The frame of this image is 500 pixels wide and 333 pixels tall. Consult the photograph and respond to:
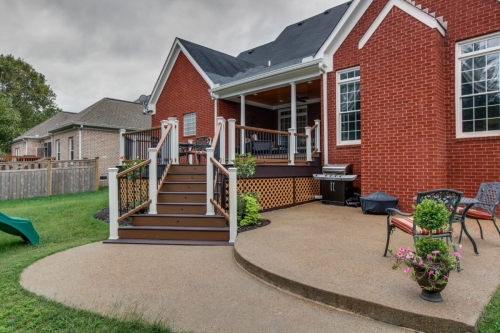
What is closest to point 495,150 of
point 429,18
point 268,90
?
point 429,18

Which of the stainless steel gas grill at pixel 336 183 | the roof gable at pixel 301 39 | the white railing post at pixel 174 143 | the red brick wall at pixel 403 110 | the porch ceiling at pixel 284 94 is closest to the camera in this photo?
the red brick wall at pixel 403 110

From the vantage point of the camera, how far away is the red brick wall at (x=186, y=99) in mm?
12750

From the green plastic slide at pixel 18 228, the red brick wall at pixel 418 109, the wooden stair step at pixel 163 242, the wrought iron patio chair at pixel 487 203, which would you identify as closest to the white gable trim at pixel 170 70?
the red brick wall at pixel 418 109

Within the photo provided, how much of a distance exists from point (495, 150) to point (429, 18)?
125 inches

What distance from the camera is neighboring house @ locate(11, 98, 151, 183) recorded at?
1764 centimetres

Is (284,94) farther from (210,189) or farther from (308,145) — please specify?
(210,189)

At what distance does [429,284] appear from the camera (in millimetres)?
2447

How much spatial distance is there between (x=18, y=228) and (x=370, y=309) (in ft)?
19.0

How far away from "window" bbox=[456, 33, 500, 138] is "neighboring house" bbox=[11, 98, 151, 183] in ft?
56.9

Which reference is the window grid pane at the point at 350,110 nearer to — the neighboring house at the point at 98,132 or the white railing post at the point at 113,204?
the white railing post at the point at 113,204

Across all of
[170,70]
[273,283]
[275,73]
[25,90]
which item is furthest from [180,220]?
[25,90]

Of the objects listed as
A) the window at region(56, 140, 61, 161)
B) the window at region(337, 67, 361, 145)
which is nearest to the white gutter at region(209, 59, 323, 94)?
the window at region(337, 67, 361, 145)

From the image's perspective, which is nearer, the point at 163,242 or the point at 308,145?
the point at 163,242

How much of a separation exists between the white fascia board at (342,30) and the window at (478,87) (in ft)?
9.46
